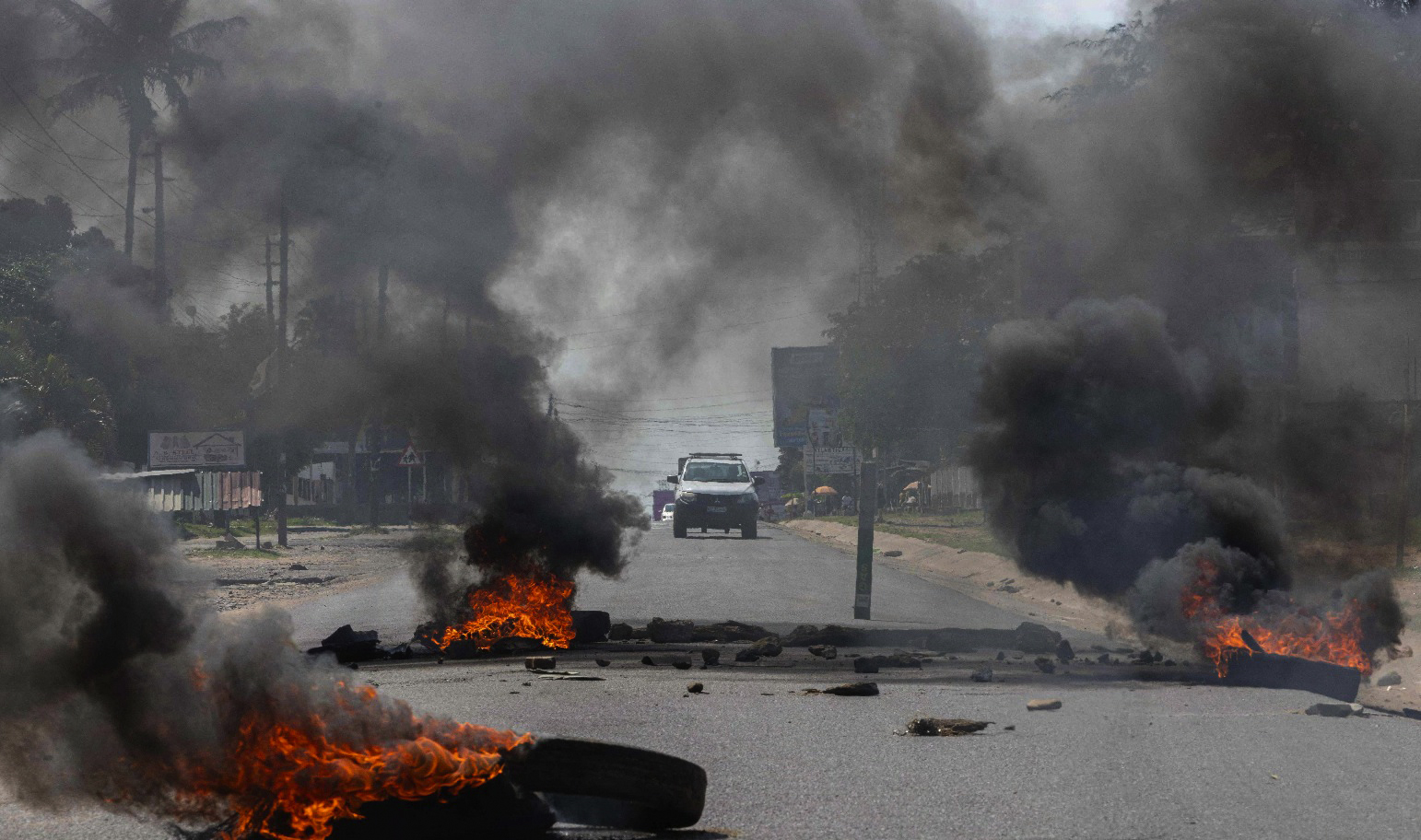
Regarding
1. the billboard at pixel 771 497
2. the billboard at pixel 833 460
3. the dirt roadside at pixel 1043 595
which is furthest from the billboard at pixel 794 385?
the dirt roadside at pixel 1043 595

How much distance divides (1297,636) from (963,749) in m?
4.51

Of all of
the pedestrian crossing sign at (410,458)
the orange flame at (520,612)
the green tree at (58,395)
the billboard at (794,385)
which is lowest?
the orange flame at (520,612)

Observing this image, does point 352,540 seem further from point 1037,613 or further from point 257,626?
point 257,626

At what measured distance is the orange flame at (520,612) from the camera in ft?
41.7

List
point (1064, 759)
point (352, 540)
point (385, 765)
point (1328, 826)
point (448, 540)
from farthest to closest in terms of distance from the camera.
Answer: point (352, 540) < point (448, 540) < point (1064, 759) < point (1328, 826) < point (385, 765)

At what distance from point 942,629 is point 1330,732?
6.92 meters

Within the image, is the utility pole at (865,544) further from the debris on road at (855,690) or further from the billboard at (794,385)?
the billboard at (794,385)

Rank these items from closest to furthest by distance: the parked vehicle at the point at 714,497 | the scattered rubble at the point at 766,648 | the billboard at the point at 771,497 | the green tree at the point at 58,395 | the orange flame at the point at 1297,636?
the orange flame at the point at 1297,636 → the scattered rubble at the point at 766,648 → the green tree at the point at 58,395 → the parked vehicle at the point at 714,497 → the billboard at the point at 771,497

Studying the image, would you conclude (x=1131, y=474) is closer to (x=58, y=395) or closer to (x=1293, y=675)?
(x=1293, y=675)

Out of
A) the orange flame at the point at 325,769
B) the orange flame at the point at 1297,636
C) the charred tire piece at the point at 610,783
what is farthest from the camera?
the orange flame at the point at 1297,636

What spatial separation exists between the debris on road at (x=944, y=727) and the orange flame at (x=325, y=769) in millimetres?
3393

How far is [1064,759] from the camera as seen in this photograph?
22.7 feet

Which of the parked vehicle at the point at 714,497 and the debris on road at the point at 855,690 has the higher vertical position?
the parked vehicle at the point at 714,497

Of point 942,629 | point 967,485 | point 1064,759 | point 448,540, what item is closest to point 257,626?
point 1064,759
